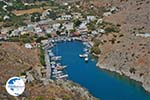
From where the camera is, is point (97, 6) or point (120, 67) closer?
point (120, 67)

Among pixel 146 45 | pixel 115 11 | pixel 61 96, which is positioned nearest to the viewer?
pixel 61 96

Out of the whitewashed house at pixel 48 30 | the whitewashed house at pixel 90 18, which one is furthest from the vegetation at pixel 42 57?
the whitewashed house at pixel 90 18

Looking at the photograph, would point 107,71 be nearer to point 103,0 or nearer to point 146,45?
point 146,45

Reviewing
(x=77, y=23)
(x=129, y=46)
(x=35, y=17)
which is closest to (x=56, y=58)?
(x=129, y=46)

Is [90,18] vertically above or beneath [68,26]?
beneath

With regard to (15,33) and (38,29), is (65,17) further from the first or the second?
(15,33)

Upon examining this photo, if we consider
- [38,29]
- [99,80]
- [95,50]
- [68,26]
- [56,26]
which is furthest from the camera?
[56,26]

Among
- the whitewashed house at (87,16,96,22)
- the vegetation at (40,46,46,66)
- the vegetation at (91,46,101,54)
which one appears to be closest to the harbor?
the vegetation at (40,46,46,66)

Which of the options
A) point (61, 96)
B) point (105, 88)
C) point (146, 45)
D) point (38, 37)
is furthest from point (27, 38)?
point (61, 96)
